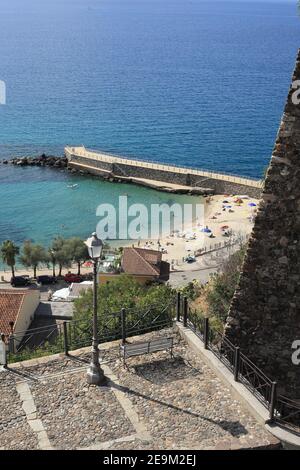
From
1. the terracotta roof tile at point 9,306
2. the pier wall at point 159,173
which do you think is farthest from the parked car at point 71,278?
the pier wall at point 159,173

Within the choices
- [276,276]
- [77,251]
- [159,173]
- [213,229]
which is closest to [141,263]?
[77,251]

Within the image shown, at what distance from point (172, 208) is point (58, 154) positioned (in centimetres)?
2304

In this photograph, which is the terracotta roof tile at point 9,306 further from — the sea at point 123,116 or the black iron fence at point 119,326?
the sea at point 123,116

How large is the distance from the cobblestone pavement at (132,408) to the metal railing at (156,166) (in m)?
44.6

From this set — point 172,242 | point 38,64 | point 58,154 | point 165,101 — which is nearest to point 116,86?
point 165,101

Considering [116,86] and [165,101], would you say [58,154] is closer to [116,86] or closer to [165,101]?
[165,101]

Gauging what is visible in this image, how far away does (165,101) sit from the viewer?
103562mm

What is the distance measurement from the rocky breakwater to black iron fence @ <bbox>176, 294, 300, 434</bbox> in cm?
5877

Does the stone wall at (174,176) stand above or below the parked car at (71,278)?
above

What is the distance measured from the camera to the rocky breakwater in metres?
66.9

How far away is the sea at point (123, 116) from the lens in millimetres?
56750

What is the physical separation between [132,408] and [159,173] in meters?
53.0

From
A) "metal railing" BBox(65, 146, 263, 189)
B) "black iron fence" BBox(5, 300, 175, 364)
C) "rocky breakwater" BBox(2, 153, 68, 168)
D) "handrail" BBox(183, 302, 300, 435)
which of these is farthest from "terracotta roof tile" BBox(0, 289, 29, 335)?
"rocky breakwater" BBox(2, 153, 68, 168)

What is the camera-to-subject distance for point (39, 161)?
221 ft
